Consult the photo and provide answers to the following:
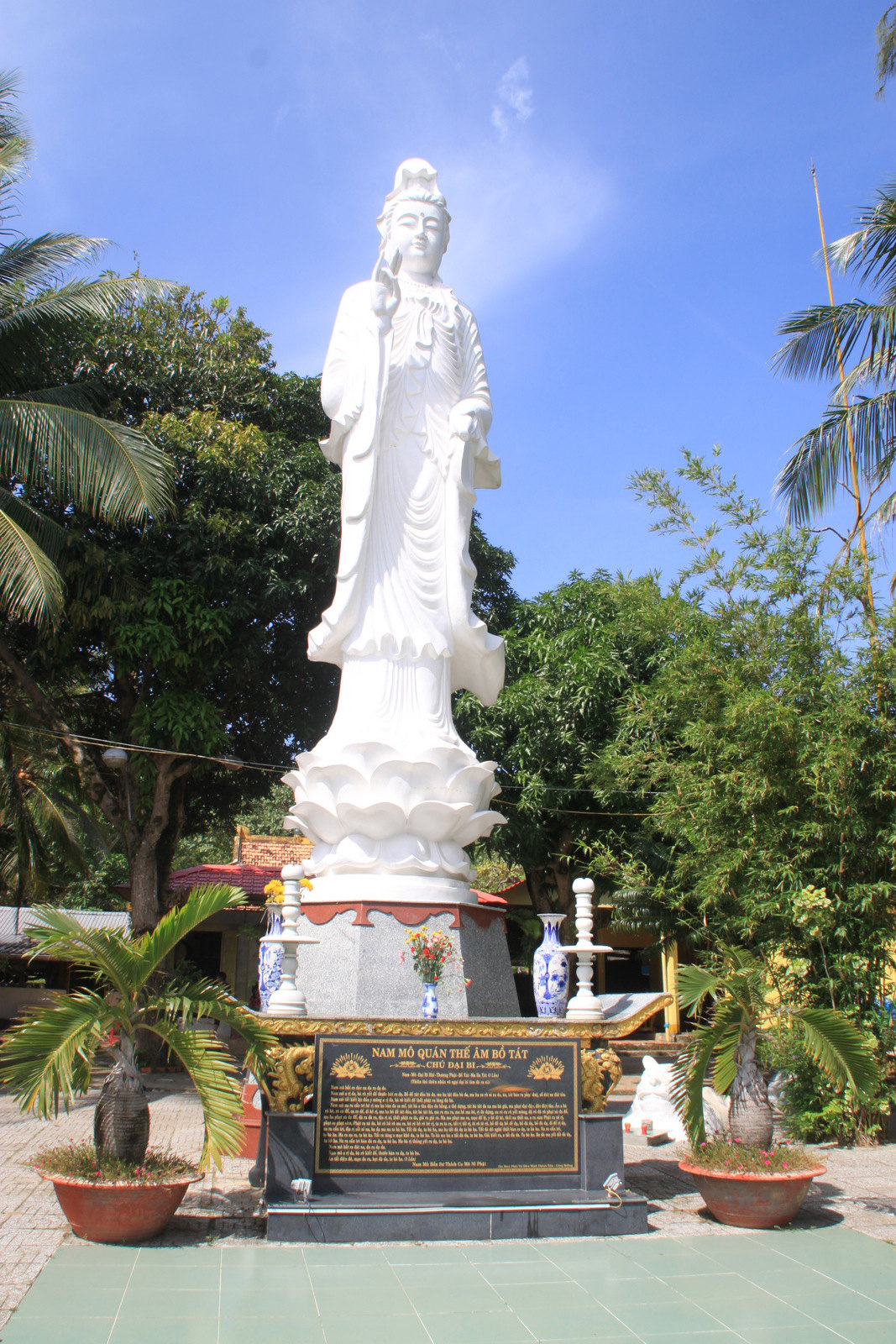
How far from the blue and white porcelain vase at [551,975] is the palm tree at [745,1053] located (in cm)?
95

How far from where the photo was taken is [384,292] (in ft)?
27.8

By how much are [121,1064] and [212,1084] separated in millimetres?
618

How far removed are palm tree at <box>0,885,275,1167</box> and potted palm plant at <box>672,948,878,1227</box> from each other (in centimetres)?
245

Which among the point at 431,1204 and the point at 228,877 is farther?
the point at 228,877

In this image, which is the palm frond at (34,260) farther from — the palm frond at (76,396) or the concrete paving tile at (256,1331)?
the concrete paving tile at (256,1331)

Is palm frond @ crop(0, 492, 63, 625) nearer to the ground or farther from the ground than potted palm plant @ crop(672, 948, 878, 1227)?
farther from the ground

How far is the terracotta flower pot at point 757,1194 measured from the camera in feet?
18.4

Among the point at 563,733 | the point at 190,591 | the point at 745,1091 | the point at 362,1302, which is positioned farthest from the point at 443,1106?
the point at 190,591

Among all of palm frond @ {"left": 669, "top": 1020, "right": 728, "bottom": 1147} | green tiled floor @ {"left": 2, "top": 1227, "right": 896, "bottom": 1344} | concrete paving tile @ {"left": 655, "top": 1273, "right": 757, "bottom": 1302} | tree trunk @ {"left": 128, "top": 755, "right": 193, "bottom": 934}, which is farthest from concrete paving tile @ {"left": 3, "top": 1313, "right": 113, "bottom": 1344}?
tree trunk @ {"left": 128, "top": 755, "right": 193, "bottom": 934}

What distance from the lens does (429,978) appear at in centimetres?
650

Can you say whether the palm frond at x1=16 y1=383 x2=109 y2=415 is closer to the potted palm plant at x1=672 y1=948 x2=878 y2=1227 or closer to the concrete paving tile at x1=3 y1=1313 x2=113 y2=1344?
the potted palm plant at x1=672 y1=948 x2=878 y2=1227

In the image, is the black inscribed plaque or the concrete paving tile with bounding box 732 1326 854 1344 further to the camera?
the black inscribed plaque

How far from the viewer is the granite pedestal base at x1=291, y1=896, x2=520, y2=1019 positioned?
6828 millimetres

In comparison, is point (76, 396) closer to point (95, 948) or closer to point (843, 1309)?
point (95, 948)
